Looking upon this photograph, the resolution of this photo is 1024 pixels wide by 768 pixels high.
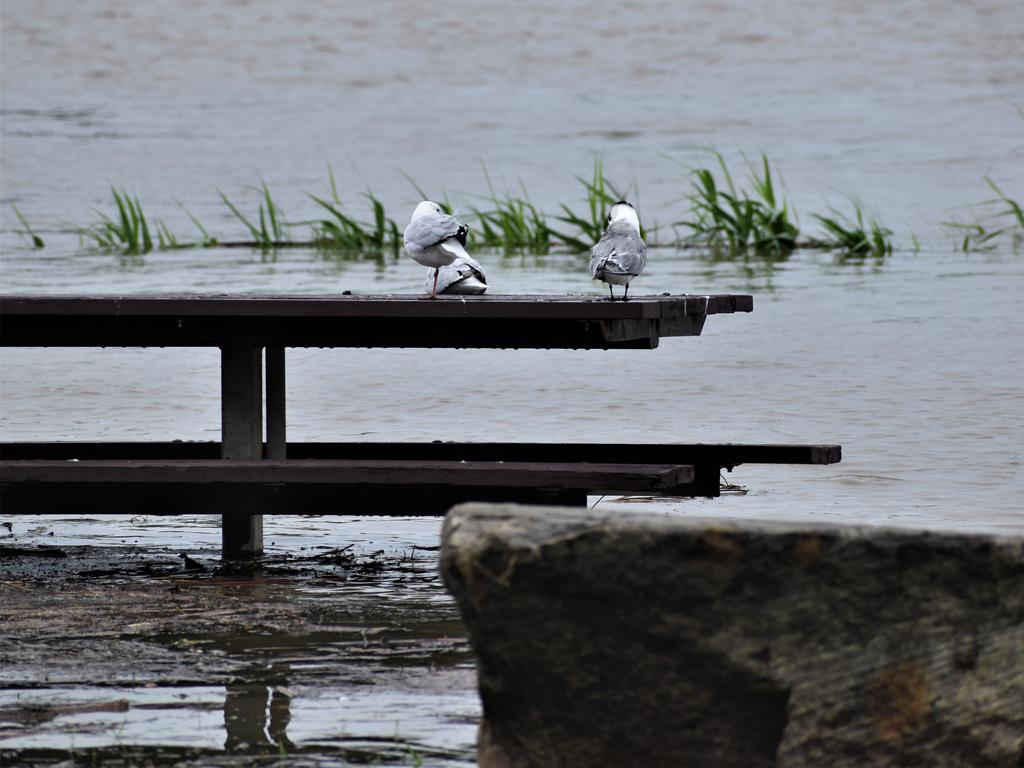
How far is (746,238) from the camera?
62.5ft

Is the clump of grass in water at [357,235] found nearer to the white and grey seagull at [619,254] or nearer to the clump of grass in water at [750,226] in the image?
the clump of grass in water at [750,226]

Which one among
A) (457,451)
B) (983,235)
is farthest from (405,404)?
(983,235)

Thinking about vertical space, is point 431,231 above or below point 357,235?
above

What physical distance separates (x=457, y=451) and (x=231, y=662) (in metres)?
2.33

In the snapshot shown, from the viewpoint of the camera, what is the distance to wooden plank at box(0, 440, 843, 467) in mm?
6941

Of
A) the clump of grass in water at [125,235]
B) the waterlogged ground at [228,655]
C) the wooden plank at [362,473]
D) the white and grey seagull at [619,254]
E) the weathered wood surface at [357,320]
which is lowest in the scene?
the waterlogged ground at [228,655]

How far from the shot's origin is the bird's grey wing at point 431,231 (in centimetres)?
665

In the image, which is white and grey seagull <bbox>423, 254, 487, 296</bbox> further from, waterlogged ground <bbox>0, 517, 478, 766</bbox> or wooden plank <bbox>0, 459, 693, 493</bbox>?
waterlogged ground <bbox>0, 517, 478, 766</bbox>

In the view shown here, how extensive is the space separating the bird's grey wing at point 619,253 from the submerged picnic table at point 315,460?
0.42ft

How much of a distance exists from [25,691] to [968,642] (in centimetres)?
243

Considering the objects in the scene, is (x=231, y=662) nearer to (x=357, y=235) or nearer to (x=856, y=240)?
(x=357, y=235)

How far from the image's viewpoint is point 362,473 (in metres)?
6.22

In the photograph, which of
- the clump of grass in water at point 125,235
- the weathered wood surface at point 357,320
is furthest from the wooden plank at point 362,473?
the clump of grass in water at point 125,235

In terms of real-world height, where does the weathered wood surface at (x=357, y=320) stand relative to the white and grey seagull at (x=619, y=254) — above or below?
below
